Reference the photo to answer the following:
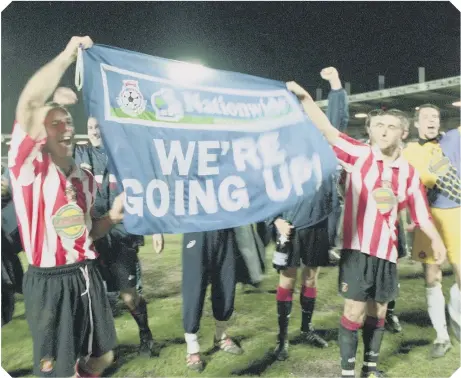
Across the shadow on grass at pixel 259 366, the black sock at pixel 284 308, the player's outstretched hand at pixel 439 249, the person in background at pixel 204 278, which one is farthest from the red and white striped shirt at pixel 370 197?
the shadow on grass at pixel 259 366

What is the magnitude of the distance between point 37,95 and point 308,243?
1680 millimetres

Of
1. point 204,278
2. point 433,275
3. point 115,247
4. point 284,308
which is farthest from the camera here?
point 433,275

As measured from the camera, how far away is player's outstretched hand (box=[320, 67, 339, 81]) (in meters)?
2.67

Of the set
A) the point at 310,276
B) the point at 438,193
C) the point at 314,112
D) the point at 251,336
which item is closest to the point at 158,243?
the point at 251,336

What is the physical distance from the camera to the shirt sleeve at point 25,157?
6.78ft

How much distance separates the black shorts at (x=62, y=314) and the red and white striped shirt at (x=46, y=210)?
7 cm

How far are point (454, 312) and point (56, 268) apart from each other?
2384 millimetres

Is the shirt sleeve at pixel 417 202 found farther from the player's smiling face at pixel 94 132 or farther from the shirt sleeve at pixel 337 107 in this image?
the player's smiling face at pixel 94 132

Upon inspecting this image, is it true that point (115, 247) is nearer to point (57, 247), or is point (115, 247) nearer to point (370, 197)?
point (57, 247)

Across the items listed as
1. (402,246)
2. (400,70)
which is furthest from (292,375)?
(400,70)

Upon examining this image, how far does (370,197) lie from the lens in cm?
263

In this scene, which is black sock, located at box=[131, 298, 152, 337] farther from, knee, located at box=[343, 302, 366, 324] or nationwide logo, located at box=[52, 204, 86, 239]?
knee, located at box=[343, 302, 366, 324]

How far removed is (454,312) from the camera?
2.96m

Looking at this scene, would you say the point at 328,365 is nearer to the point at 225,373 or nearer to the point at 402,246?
the point at 225,373
